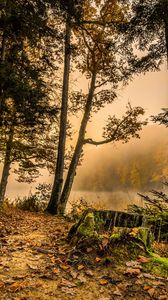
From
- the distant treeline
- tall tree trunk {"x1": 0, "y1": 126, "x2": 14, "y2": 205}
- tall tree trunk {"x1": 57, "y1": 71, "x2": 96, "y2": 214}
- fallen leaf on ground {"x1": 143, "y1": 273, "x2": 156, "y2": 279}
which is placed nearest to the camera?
fallen leaf on ground {"x1": 143, "y1": 273, "x2": 156, "y2": 279}

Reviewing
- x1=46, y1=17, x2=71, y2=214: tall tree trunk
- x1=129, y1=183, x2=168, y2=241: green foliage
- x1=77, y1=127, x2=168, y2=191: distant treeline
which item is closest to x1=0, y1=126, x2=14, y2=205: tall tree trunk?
x1=46, y1=17, x2=71, y2=214: tall tree trunk

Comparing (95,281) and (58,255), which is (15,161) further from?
(95,281)

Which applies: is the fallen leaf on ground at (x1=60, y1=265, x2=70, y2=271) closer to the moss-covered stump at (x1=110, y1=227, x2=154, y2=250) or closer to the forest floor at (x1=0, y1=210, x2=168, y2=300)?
the forest floor at (x1=0, y1=210, x2=168, y2=300)

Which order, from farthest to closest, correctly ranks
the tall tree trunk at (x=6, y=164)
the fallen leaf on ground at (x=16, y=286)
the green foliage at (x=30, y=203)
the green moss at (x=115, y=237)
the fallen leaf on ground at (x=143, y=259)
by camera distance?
the tall tree trunk at (x=6, y=164) < the green foliage at (x=30, y=203) < the green moss at (x=115, y=237) < the fallen leaf on ground at (x=143, y=259) < the fallen leaf on ground at (x=16, y=286)

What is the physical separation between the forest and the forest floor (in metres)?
0.01

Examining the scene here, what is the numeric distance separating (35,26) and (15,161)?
7.29 metres

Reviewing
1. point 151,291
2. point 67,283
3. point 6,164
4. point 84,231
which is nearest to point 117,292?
point 151,291

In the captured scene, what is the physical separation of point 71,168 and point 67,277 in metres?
8.96

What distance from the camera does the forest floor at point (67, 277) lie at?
3.35 metres

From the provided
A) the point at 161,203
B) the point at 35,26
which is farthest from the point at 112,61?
the point at 161,203

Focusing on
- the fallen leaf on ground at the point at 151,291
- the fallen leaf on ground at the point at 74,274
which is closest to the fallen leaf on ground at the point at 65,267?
the fallen leaf on ground at the point at 74,274

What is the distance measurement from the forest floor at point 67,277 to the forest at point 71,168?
0.01 m

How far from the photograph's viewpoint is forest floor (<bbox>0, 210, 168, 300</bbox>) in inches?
132

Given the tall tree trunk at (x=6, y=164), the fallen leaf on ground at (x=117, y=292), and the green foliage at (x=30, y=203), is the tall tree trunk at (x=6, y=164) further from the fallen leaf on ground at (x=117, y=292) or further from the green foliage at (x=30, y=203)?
the fallen leaf on ground at (x=117, y=292)
